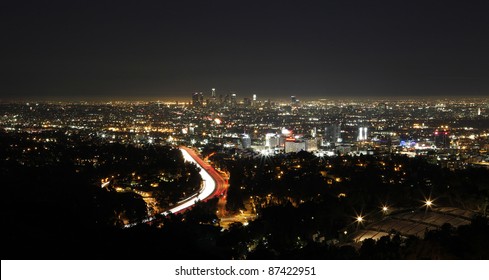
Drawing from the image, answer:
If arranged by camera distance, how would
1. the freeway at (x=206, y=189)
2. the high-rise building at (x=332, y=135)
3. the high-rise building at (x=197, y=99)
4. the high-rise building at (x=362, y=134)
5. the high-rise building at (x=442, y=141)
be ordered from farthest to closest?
the high-rise building at (x=197, y=99), the high-rise building at (x=362, y=134), the high-rise building at (x=332, y=135), the high-rise building at (x=442, y=141), the freeway at (x=206, y=189)

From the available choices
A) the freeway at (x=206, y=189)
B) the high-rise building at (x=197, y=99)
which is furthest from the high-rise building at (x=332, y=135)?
the high-rise building at (x=197, y=99)

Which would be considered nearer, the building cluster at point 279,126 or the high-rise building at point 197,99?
the building cluster at point 279,126

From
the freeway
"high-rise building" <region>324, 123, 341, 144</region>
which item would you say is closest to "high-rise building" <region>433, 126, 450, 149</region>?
"high-rise building" <region>324, 123, 341, 144</region>

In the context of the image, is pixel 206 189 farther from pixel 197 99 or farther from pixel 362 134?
pixel 197 99

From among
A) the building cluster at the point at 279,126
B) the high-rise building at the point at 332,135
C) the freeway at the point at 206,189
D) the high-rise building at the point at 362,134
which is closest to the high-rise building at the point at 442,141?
the building cluster at the point at 279,126

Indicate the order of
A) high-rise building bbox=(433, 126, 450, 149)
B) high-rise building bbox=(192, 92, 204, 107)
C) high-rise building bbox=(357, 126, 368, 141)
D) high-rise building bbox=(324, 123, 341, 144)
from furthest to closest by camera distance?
high-rise building bbox=(192, 92, 204, 107) < high-rise building bbox=(357, 126, 368, 141) < high-rise building bbox=(324, 123, 341, 144) < high-rise building bbox=(433, 126, 450, 149)

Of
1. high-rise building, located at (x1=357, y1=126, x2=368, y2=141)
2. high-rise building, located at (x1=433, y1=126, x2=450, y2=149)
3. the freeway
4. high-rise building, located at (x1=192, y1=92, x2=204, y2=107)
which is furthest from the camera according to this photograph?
high-rise building, located at (x1=192, y1=92, x2=204, y2=107)

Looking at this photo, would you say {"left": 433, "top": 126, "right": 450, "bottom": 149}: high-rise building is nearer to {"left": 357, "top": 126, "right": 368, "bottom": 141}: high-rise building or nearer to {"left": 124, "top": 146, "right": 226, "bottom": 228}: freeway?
{"left": 357, "top": 126, "right": 368, "bottom": 141}: high-rise building

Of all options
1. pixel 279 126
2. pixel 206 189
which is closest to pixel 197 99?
pixel 279 126

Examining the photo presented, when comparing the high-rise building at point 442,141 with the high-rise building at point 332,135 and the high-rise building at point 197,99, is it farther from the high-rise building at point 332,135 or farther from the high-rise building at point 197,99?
the high-rise building at point 197,99

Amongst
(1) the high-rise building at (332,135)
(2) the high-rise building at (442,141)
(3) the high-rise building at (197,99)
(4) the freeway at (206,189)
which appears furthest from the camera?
(3) the high-rise building at (197,99)

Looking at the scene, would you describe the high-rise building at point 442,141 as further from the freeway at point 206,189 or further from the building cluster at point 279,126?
the freeway at point 206,189
